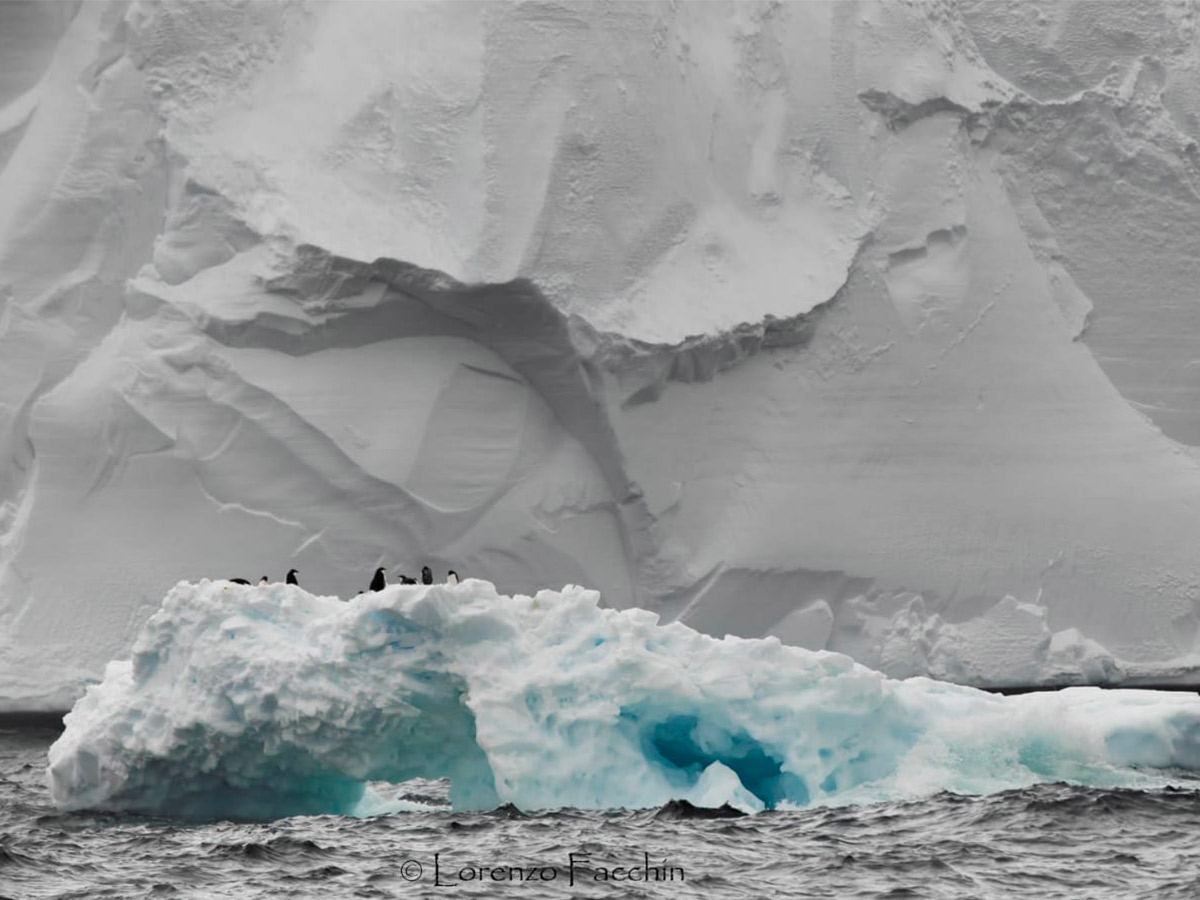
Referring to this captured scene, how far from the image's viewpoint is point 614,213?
2492cm

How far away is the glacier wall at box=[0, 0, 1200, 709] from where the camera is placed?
2392 cm

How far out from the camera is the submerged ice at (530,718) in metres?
14.3

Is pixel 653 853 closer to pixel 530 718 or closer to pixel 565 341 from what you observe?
pixel 530 718

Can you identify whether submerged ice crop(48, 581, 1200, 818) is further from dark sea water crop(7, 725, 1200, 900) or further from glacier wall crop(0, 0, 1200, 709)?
glacier wall crop(0, 0, 1200, 709)

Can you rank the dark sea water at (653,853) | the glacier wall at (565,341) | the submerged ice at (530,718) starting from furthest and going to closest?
the glacier wall at (565,341)
the submerged ice at (530,718)
the dark sea water at (653,853)

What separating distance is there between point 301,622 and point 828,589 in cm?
1086

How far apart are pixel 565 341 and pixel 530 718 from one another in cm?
1032

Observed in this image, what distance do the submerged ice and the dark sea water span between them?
311 millimetres

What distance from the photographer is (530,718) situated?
1424cm

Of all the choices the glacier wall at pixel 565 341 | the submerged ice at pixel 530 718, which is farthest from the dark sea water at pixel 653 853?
the glacier wall at pixel 565 341

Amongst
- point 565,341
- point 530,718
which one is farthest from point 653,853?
point 565,341

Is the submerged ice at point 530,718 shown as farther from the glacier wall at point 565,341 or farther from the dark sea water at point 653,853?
the glacier wall at point 565,341

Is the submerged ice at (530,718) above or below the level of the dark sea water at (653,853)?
above

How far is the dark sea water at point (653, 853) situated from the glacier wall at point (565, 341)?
30.2 feet
